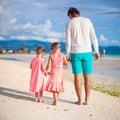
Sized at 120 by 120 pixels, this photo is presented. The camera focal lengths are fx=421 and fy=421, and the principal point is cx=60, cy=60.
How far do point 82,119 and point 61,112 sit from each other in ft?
0.97

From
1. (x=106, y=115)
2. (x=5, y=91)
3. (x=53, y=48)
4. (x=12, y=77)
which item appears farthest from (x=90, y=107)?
(x=12, y=77)

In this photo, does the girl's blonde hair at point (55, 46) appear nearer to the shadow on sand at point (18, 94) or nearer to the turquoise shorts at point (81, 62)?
the turquoise shorts at point (81, 62)

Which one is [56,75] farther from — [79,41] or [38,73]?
[79,41]

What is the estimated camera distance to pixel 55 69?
14.5 feet

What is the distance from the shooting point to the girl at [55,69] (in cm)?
439

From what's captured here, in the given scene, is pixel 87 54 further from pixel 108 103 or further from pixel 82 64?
pixel 108 103

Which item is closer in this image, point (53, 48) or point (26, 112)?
point (26, 112)

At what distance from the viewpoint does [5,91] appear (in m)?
5.09

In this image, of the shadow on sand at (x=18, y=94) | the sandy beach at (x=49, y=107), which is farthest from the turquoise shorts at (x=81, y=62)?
the shadow on sand at (x=18, y=94)

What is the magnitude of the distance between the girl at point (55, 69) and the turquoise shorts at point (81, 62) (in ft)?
0.49

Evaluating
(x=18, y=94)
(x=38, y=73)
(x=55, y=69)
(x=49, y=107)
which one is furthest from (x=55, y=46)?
(x=18, y=94)

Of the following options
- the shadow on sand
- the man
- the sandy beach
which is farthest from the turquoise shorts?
the shadow on sand

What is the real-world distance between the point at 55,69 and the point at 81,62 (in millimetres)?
289

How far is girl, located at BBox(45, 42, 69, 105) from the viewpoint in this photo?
14.4ft
